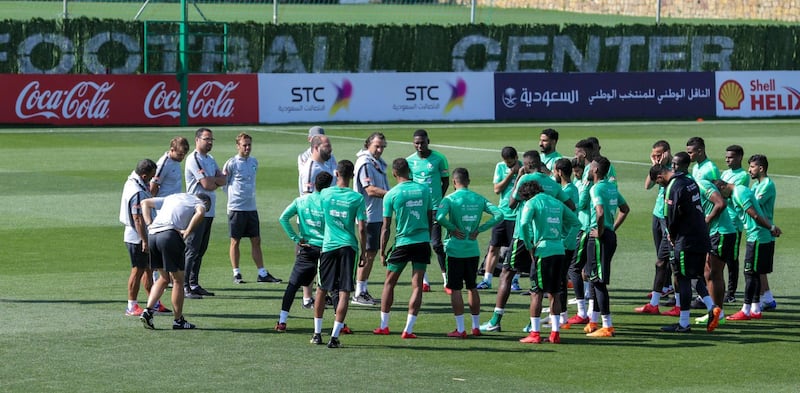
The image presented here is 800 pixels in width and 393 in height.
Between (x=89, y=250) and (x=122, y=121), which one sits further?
(x=122, y=121)

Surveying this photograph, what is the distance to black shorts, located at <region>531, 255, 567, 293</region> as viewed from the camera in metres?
13.8

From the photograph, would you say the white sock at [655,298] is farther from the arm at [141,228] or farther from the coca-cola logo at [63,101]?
the coca-cola logo at [63,101]

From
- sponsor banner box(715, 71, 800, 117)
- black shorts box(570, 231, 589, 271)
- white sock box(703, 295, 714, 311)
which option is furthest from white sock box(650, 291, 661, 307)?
sponsor banner box(715, 71, 800, 117)

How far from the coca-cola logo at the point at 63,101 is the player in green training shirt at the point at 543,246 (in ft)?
95.2

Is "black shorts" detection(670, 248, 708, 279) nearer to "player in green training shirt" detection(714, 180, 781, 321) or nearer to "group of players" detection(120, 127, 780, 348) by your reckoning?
"group of players" detection(120, 127, 780, 348)

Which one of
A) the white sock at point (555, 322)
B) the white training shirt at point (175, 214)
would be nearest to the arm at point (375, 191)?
the white training shirt at point (175, 214)

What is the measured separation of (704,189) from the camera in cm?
1520

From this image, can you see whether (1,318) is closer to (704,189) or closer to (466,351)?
(466,351)

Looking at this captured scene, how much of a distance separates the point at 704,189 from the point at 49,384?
756 cm

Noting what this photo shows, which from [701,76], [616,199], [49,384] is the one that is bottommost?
[49,384]

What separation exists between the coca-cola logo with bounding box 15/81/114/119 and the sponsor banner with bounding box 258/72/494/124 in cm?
514

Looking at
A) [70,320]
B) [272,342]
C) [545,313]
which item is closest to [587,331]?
[545,313]

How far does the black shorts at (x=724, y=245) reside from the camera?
50.3ft

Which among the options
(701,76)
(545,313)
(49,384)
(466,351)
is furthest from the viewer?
(701,76)
